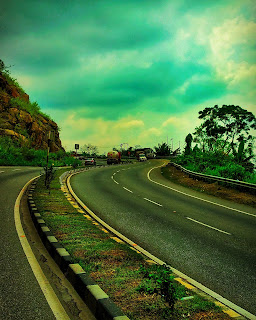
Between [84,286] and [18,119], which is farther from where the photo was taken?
[18,119]

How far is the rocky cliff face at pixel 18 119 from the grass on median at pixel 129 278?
39.2 m

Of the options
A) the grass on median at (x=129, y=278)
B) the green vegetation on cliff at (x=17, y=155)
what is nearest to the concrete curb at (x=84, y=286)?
the grass on median at (x=129, y=278)

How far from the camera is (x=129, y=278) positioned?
4.72 metres

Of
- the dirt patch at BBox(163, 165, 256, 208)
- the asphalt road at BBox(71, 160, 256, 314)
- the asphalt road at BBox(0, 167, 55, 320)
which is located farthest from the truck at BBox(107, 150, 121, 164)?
the asphalt road at BBox(0, 167, 55, 320)

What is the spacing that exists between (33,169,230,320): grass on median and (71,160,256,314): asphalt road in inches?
35.5

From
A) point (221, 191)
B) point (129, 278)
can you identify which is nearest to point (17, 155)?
point (221, 191)

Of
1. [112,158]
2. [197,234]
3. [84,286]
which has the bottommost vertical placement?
[197,234]

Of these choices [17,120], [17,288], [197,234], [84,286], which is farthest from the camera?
[17,120]

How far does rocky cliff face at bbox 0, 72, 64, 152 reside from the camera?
47.0 meters

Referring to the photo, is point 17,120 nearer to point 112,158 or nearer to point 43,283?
point 112,158

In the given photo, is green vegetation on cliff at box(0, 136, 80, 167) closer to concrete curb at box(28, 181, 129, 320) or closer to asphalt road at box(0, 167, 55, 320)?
asphalt road at box(0, 167, 55, 320)

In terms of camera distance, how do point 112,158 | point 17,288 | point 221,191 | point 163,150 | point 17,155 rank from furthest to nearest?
point 163,150, point 112,158, point 17,155, point 221,191, point 17,288

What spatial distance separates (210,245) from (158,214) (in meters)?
3.89

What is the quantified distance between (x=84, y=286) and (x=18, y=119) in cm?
4967
